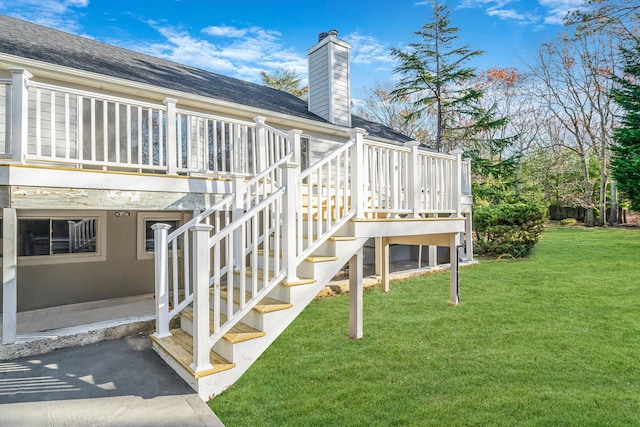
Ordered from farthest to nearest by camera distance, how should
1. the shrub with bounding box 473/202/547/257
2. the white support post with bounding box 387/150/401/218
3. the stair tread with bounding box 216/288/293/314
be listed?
the shrub with bounding box 473/202/547/257
the white support post with bounding box 387/150/401/218
the stair tread with bounding box 216/288/293/314

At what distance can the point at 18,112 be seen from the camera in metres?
3.52

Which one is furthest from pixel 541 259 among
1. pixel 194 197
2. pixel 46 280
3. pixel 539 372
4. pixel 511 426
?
pixel 46 280

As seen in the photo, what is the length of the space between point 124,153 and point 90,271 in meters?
2.03

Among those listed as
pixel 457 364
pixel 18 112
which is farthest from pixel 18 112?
pixel 457 364

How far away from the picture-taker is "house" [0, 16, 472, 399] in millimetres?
3443

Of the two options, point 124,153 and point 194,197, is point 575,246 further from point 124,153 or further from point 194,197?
point 124,153

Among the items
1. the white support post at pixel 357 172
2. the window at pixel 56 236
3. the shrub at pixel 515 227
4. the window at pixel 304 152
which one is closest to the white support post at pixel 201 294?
the white support post at pixel 357 172

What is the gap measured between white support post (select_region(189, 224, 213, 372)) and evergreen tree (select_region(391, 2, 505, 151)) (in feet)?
43.3

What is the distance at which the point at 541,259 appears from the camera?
977 cm

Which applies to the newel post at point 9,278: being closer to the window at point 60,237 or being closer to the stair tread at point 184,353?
the stair tread at point 184,353

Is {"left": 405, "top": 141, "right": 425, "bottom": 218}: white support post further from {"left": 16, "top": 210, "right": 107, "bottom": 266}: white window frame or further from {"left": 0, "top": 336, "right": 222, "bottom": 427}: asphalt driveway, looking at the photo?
{"left": 16, "top": 210, "right": 107, "bottom": 266}: white window frame

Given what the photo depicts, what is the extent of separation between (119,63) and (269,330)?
6.51 meters

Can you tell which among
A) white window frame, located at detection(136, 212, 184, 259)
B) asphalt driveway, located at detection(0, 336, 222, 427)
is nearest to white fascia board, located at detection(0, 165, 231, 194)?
asphalt driveway, located at detection(0, 336, 222, 427)

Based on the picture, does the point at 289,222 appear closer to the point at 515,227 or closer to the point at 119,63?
the point at 119,63
